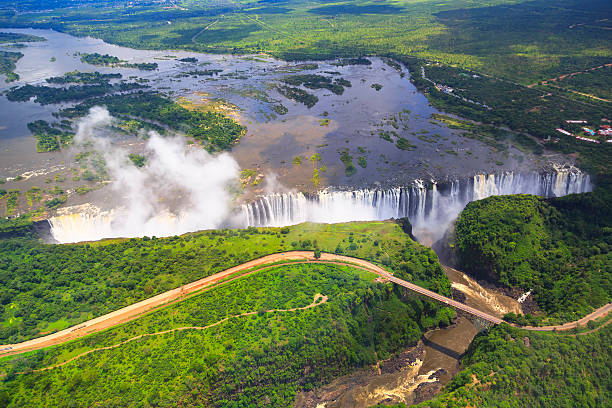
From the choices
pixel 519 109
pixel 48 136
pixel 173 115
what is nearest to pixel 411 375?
pixel 519 109

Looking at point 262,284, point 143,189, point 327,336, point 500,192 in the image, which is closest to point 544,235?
point 500,192

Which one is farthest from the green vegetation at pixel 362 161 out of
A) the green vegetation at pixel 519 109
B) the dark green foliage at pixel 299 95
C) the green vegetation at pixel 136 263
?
the dark green foliage at pixel 299 95

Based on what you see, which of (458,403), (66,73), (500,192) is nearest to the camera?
(458,403)

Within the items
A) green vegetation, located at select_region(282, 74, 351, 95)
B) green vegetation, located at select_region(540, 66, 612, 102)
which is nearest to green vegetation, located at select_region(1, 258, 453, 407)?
green vegetation, located at select_region(282, 74, 351, 95)

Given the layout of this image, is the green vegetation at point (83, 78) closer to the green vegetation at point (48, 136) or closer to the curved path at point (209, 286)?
the green vegetation at point (48, 136)

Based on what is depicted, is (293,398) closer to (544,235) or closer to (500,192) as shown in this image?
(544,235)

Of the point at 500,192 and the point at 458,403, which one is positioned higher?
the point at 500,192
